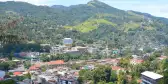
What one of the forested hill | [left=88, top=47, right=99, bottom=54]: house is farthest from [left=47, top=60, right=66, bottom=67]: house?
[left=88, top=47, right=99, bottom=54]: house

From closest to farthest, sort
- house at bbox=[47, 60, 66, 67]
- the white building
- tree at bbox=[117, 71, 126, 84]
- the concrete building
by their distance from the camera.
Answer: the concrete building → tree at bbox=[117, 71, 126, 84] → house at bbox=[47, 60, 66, 67] → the white building

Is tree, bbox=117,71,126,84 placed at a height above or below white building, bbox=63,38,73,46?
above

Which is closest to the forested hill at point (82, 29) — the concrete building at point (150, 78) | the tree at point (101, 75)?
the tree at point (101, 75)

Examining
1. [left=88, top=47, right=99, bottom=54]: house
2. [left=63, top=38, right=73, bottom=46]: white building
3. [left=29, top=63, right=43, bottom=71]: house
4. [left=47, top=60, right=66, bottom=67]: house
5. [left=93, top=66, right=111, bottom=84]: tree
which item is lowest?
[left=88, top=47, right=99, bottom=54]: house

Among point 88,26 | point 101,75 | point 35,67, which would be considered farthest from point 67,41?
point 101,75

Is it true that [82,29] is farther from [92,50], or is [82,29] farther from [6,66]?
[6,66]

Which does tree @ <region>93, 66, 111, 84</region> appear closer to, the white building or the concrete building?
the concrete building

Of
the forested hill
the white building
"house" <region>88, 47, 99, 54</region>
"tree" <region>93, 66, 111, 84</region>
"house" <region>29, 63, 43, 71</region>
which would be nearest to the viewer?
"tree" <region>93, 66, 111, 84</region>

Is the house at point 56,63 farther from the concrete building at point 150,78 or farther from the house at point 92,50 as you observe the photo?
the concrete building at point 150,78

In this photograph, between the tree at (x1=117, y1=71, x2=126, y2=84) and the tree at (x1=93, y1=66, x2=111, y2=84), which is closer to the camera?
the tree at (x1=117, y1=71, x2=126, y2=84)

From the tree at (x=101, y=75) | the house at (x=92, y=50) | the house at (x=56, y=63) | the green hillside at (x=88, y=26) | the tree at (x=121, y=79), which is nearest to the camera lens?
the tree at (x=121, y=79)

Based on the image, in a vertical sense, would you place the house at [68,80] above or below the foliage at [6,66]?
above
